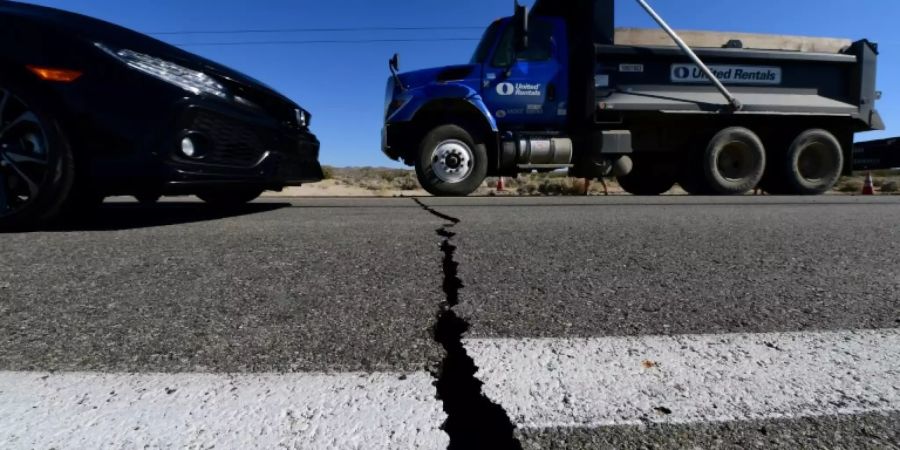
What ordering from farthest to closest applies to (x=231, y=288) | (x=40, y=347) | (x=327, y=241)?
(x=327, y=241), (x=231, y=288), (x=40, y=347)

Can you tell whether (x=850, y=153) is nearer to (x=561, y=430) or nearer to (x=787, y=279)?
(x=787, y=279)

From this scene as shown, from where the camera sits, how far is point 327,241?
2545 millimetres

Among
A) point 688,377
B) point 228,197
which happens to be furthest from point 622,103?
point 688,377

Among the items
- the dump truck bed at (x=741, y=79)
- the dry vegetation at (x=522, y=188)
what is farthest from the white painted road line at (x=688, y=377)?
the dry vegetation at (x=522, y=188)

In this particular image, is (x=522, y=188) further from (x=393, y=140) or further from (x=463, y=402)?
(x=463, y=402)

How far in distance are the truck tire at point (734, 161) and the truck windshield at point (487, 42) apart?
342 centimetres

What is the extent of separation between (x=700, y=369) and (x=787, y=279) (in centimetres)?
107

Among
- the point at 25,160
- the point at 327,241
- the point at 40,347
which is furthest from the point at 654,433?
the point at 25,160

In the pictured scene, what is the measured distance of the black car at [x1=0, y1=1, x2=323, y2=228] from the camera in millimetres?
2619

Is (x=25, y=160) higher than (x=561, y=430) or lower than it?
higher

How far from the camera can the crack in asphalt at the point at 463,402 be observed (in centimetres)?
79

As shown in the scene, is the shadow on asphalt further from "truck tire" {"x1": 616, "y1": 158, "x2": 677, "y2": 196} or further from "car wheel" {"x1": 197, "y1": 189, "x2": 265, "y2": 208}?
"truck tire" {"x1": 616, "y1": 158, "x2": 677, "y2": 196}

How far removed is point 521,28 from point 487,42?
23.8 inches

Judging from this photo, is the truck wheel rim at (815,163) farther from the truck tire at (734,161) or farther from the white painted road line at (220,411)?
the white painted road line at (220,411)
